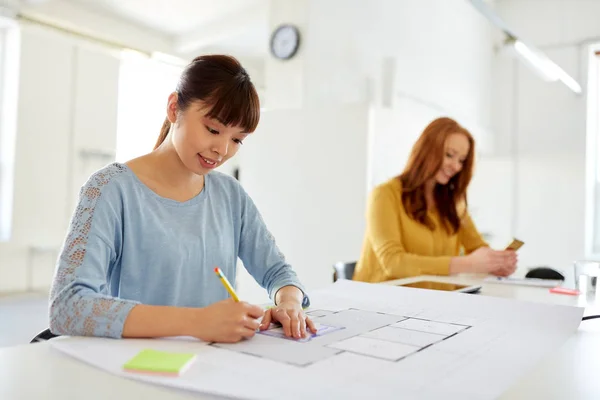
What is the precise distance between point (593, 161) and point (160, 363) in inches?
223

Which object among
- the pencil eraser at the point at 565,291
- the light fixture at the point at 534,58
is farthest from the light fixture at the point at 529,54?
the pencil eraser at the point at 565,291

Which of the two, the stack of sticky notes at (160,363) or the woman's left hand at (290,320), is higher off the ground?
the woman's left hand at (290,320)

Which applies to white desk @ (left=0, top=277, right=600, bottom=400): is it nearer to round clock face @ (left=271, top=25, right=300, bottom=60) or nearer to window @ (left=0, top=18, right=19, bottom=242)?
round clock face @ (left=271, top=25, right=300, bottom=60)

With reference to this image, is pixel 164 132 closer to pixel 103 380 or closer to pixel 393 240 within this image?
pixel 103 380

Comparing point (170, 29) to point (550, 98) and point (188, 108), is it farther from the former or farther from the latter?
point (188, 108)

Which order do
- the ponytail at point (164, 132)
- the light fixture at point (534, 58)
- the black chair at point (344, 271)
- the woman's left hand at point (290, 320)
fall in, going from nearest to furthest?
the woman's left hand at point (290, 320) → the ponytail at point (164, 132) → the black chair at point (344, 271) → the light fixture at point (534, 58)

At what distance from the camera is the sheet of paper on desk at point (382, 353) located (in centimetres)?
62

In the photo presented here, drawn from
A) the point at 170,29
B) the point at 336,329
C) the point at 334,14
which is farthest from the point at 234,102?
the point at 170,29

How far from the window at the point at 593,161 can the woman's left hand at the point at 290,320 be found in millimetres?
4886

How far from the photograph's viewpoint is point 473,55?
19.6ft

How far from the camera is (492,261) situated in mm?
1837

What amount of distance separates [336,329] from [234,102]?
50 centimetres

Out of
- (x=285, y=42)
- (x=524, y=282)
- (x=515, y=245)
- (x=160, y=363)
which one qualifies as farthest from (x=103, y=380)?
(x=285, y=42)

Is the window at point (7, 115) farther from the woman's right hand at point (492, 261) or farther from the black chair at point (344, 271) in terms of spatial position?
the woman's right hand at point (492, 261)
